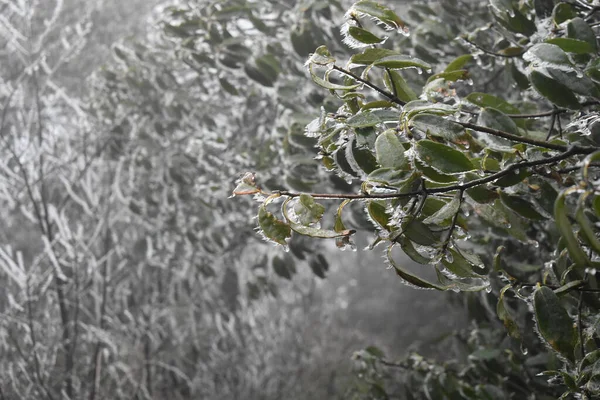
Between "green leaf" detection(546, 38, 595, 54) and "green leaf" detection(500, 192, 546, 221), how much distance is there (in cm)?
26

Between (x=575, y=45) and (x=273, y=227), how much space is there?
544mm

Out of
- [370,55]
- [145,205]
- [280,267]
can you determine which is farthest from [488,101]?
[145,205]

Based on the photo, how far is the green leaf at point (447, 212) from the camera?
2.39 feet

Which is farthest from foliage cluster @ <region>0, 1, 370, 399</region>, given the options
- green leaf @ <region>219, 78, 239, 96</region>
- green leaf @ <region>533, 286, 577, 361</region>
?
green leaf @ <region>533, 286, 577, 361</region>

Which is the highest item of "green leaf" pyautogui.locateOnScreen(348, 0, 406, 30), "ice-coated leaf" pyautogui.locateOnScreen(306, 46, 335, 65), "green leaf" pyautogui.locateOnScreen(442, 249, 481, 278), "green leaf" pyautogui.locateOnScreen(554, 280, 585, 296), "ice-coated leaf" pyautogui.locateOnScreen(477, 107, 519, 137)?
"green leaf" pyautogui.locateOnScreen(348, 0, 406, 30)

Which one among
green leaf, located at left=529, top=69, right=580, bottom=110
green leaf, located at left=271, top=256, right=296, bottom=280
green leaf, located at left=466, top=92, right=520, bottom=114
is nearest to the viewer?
green leaf, located at left=529, top=69, right=580, bottom=110

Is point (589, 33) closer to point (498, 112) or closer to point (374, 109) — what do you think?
point (498, 112)

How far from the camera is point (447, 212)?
2.41 feet

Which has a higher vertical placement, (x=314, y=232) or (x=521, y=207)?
(x=314, y=232)

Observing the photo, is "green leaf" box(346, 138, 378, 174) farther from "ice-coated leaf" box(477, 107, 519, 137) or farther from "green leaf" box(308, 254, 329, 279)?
"green leaf" box(308, 254, 329, 279)

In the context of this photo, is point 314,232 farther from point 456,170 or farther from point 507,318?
point 507,318

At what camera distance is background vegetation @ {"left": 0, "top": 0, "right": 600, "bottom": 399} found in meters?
0.75

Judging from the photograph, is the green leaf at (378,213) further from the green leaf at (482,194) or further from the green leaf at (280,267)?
the green leaf at (280,267)

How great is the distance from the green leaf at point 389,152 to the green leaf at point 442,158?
3cm
